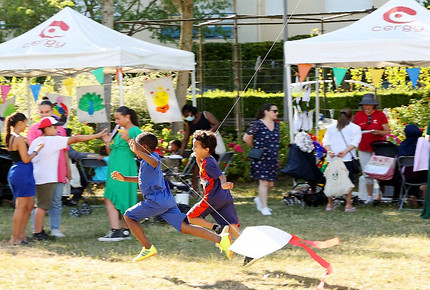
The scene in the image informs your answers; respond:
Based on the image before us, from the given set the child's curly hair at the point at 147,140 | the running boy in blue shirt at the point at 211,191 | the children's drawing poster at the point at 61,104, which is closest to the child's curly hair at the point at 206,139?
→ the running boy in blue shirt at the point at 211,191

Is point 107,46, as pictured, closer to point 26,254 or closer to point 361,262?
point 26,254

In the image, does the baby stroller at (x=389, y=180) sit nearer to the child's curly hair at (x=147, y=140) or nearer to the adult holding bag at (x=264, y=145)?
Result: the adult holding bag at (x=264, y=145)

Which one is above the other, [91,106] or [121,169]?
[91,106]

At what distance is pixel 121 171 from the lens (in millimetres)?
7816

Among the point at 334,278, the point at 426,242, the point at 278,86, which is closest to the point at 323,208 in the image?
the point at 426,242

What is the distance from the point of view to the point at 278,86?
2294cm

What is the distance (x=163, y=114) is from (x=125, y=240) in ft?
16.0

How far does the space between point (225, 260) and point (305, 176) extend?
345cm

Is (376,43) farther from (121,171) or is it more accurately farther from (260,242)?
(260,242)

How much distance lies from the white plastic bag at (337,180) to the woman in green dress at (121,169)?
311cm

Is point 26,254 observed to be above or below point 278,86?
below

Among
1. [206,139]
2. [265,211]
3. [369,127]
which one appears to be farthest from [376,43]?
[206,139]

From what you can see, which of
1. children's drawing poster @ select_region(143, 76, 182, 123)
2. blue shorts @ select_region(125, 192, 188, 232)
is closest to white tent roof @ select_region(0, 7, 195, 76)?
children's drawing poster @ select_region(143, 76, 182, 123)

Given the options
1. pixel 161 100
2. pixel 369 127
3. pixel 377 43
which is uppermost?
pixel 377 43
